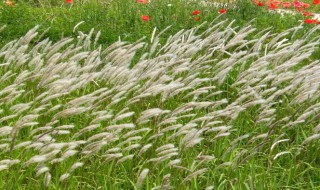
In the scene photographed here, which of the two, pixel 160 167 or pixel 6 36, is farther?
pixel 6 36

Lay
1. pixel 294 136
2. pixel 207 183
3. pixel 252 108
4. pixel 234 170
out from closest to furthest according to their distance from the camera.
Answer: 1. pixel 207 183
2. pixel 234 170
3. pixel 294 136
4. pixel 252 108

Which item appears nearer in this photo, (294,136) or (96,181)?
(96,181)

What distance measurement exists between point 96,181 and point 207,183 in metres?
0.71

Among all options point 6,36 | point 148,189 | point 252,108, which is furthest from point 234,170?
point 6,36

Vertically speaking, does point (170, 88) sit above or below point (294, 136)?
above

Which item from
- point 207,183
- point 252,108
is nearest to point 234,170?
point 207,183

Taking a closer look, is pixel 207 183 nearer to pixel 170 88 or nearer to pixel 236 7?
pixel 170 88

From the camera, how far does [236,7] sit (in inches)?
335

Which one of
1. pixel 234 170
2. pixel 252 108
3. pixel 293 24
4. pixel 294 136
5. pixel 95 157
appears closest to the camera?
pixel 234 170

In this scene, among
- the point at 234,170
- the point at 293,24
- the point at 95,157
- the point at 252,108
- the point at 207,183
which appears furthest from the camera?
the point at 293,24

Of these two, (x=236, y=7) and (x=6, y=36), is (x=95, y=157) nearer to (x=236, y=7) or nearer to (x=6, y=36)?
(x=6, y=36)

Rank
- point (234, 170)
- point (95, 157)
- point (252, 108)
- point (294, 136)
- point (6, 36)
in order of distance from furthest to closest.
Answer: point (6, 36) → point (252, 108) → point (294, 136) → point (95, 157) → point (234, 170)

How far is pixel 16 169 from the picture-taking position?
12.6 ft

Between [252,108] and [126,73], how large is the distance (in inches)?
46.0
